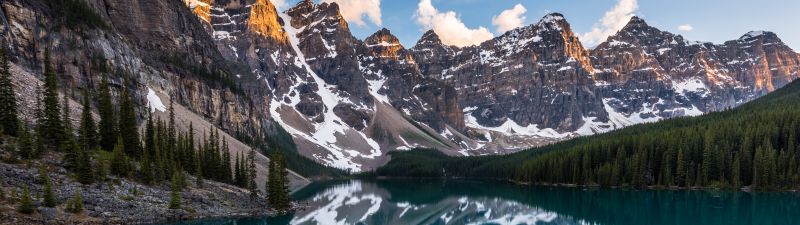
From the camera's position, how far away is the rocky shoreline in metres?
33.6

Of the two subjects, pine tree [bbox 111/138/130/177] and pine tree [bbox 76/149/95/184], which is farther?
pine tree [bbox 111/138/130/177]

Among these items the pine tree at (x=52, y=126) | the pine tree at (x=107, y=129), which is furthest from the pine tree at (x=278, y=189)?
the pine tree at (x=52, y=126)

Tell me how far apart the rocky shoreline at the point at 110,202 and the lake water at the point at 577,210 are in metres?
2.10

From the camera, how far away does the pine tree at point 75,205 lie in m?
35.3

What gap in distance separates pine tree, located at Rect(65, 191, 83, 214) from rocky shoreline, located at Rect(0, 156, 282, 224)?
35cm

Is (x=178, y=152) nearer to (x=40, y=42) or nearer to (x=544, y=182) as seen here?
(x=40, y=42)

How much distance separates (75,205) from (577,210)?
52.6m

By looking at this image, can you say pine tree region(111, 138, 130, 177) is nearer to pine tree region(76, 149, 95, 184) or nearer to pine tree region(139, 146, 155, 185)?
pine tree region(139, 146, 155, 185)

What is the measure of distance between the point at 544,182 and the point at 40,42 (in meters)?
96.0

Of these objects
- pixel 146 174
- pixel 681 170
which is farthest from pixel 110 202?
pixel 681 170

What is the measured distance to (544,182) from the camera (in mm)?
119812

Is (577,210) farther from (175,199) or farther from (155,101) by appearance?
(155,101)

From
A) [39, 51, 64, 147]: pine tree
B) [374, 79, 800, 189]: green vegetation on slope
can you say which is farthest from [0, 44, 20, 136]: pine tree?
[374, 79, 800, 189]: green vegetation on slope

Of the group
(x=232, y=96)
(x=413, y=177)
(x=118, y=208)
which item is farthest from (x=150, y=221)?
(x=413, y=177)
